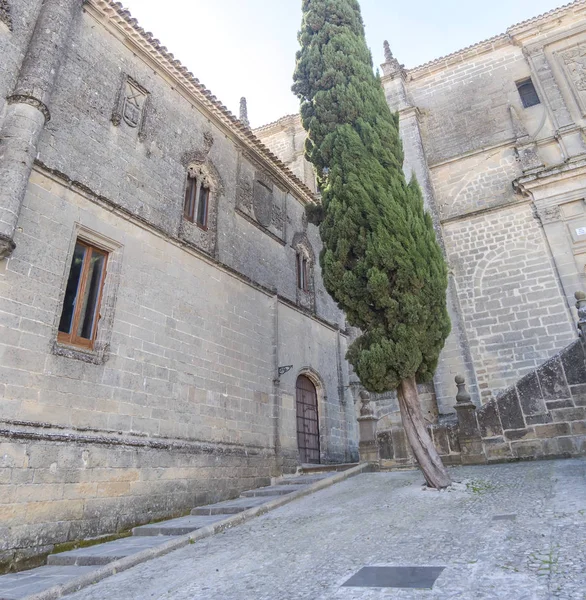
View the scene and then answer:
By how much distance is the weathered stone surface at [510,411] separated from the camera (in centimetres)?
782

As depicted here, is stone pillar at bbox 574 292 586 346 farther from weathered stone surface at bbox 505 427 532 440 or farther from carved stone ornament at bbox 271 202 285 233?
carved stone ornament at bbox 271 202 285 233

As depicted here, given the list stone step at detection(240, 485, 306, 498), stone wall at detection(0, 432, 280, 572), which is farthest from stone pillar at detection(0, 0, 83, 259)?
stone step at detection(240, 485, 306, 498)

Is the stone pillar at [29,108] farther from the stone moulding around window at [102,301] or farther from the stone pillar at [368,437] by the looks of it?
the stone pillar at [368,437]

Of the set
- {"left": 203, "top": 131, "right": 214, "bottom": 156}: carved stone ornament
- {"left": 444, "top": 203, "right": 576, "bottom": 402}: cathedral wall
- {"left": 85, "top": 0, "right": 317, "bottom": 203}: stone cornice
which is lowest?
{"left": 444, "top": 203, "right": 576, "bottom": 402}: cathedral wall

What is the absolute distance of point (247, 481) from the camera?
8.67 m

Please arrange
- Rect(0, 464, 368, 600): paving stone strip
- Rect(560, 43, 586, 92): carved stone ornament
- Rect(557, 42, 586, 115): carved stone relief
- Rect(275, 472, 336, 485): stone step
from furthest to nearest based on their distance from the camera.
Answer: Rect(560, 43, 586, 92): carved stone ornament < Rect(557, 42, 586, 115): carved stone relief < Rect(275, 472, 336, 485): stone step < Rect(0, 464, 368, 600): paving stone strip

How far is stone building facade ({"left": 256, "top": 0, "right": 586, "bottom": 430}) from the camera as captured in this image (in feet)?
38.8

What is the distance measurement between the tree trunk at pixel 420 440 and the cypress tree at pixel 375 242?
0.05 ft

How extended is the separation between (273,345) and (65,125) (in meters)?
6.10

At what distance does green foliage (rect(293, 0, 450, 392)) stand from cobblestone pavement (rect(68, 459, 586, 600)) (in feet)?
6.62

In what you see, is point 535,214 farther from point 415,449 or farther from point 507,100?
point 415,449

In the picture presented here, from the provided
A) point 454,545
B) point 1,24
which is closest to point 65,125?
point 1,24

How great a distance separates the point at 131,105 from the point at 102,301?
13.5 ft

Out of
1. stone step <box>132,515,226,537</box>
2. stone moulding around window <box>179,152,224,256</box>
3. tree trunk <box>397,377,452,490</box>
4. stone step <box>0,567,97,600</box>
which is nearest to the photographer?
stone step <box>0,567,97,600</box>
